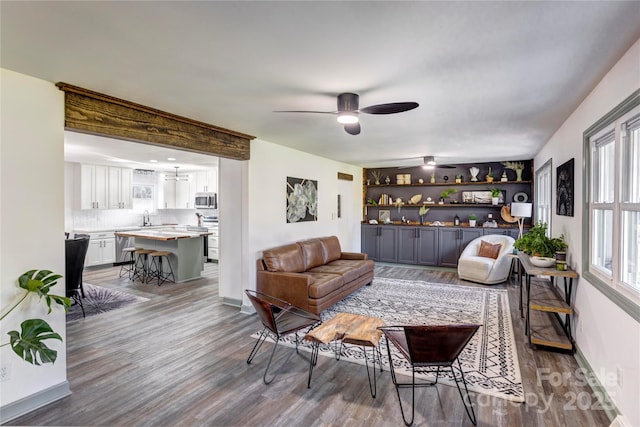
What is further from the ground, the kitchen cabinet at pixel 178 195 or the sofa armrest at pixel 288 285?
the kitchen cabinet at pixel 178 195

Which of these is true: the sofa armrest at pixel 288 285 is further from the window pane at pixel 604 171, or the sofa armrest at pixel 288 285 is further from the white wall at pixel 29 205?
the window pane at pixel 604 171

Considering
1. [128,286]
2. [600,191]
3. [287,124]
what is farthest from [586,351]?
[128,286]

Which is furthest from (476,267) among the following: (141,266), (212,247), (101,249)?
(101,249)

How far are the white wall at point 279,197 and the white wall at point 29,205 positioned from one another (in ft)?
7.28

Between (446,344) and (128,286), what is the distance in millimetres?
5601

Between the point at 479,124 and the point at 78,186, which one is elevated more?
the point at 479,124

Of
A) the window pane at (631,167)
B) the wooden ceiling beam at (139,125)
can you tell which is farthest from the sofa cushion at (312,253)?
the window pane at (631,167)

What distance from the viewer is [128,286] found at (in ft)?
19.1

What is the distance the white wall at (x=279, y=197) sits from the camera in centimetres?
454

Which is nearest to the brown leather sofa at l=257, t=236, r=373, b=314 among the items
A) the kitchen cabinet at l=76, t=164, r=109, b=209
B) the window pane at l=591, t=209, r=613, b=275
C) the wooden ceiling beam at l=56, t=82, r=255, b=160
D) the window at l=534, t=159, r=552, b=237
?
the wooden ceiling beam at l=56, t=82, r=255, b=160

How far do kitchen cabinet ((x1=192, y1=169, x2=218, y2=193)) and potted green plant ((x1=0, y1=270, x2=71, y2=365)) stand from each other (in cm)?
624

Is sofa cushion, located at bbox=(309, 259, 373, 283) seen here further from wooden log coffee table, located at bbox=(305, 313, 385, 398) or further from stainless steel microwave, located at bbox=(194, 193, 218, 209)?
stainless steel microwave, located at bbox=(194, 193, 218, 209)

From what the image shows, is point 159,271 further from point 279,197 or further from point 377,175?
point 377,175

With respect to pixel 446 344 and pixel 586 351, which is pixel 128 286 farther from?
pixel 586 351
